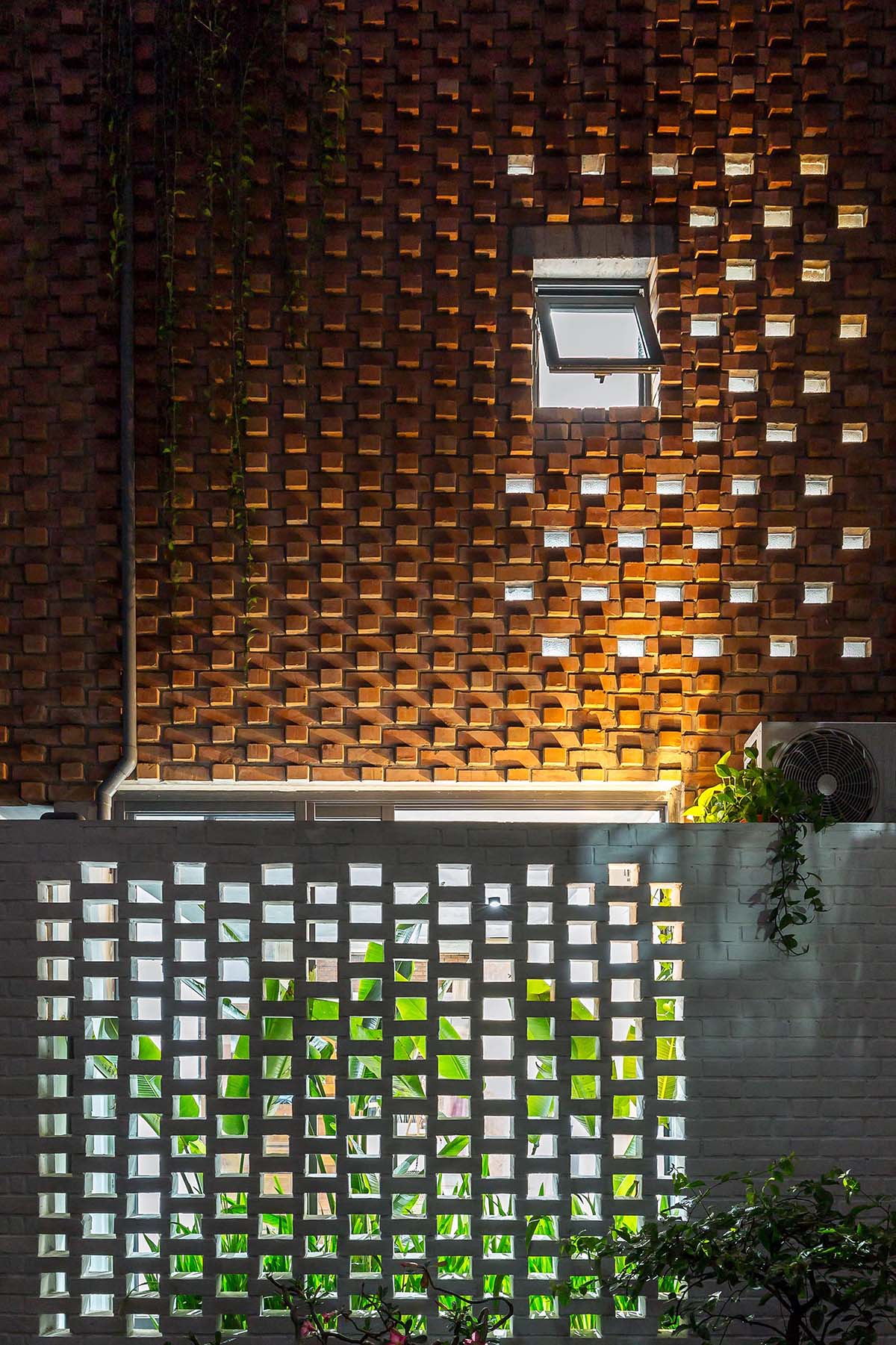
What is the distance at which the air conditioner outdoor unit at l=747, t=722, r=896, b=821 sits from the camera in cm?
383

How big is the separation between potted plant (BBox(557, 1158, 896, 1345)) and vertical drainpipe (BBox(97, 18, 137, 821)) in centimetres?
217

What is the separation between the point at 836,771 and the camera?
3.85 meters

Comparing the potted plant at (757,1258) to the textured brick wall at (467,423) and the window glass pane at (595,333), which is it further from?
the window glass pane at (595,333)

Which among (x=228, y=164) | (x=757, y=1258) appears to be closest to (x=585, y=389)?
(x=228, y=164)

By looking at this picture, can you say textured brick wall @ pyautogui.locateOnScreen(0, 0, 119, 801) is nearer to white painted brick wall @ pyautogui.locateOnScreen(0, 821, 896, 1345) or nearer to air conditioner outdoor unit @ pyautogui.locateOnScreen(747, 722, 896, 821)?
white painted brick wall @ pyautogui.locateOnScreen(0, 821, 896, 1345)

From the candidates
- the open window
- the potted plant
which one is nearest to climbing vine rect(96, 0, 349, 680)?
the open window

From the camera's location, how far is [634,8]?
15.0 ft

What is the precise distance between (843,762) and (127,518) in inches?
101

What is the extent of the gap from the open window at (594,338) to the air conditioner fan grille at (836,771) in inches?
57.7

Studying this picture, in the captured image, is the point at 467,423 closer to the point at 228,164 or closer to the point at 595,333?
the point at 595,333

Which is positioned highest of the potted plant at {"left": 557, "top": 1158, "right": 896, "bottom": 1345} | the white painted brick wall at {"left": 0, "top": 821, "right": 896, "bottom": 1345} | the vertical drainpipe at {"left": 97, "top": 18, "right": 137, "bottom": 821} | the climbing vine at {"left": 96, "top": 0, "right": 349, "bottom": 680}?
the climbing vine at {"left": 96, "top": 0, "right": 349, "bottom": 680}

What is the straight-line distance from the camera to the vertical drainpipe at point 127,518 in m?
4.35

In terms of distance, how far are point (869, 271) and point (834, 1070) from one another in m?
2.84

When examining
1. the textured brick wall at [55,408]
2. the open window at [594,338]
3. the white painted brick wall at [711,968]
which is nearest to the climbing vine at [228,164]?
the textured brick wall at [55,408]
